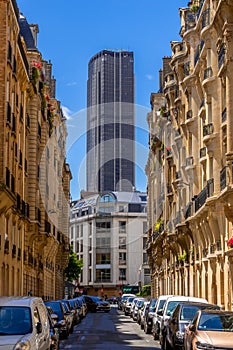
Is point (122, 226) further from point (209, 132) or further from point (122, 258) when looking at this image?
point (209, 132)

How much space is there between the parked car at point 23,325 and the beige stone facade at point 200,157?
1726 cm

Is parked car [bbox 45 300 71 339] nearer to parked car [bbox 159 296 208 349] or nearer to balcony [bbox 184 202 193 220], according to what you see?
parked car [bbox 159 296 208 349]

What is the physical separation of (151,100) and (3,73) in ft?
150

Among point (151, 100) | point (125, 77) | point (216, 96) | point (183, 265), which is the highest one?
point (125, 77)

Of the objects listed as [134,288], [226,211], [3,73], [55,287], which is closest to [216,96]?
[226,211]

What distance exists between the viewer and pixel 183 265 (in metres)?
54.3

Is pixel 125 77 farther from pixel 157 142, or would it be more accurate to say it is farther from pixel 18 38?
pixel 18 38

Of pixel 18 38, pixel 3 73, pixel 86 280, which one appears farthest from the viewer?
pixel 86 280

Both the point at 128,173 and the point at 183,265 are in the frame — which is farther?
the point at 128,173

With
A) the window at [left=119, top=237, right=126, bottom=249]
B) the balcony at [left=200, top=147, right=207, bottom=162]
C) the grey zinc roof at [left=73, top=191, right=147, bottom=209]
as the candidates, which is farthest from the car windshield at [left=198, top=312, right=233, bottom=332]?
the window at [left=119, top=237, right=126, bottom=249]

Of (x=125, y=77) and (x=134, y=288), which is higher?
(x=125, y=77)

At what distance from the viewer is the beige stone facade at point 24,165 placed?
3788 centimetres

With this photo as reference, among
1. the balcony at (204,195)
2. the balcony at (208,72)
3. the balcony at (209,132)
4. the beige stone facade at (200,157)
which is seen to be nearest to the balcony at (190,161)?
the beige stone facade at (200,157)

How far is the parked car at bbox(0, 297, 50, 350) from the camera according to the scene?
13164 mm
